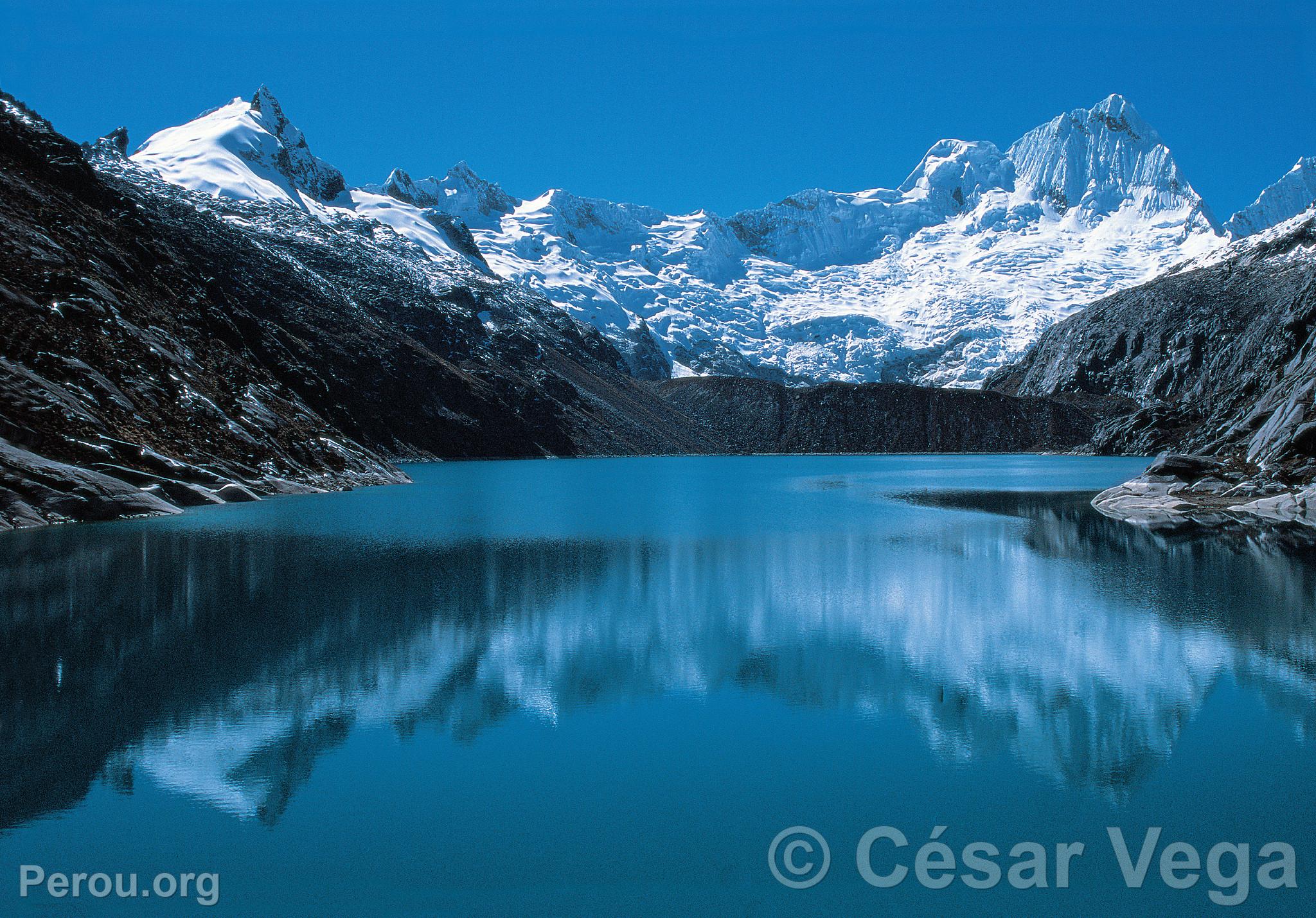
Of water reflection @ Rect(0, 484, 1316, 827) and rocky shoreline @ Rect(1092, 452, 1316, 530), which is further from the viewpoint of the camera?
rocky shoreline @ Rect(1092, 452, 1316, 530)

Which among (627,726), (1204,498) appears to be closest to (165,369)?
(627,726)

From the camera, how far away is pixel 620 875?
10734mm

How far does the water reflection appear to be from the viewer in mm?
14883

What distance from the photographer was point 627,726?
52.9 feet

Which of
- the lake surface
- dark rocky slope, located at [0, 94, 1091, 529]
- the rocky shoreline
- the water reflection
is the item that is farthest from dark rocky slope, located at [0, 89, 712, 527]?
the rocky shoreline

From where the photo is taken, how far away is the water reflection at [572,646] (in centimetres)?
1488

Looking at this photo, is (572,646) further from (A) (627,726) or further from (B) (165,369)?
(B) (165,369)

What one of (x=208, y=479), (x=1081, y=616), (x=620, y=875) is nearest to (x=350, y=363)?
(x=208, y=479)

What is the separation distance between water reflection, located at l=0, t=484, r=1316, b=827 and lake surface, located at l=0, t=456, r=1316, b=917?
0.11 m

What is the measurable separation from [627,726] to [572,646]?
604 centimetres

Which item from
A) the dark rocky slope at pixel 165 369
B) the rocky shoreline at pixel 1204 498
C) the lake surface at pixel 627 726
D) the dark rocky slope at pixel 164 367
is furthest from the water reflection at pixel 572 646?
the rocky shoreline at pixel 1204 498

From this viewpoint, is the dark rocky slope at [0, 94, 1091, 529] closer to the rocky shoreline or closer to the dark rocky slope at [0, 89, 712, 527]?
the dark rocky slope at [0, 89, 712, 527]

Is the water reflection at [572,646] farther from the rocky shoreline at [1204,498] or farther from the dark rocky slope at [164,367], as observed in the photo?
the rocky shoreline at [1204,498]

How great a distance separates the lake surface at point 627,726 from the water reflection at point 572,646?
0.37 ft
